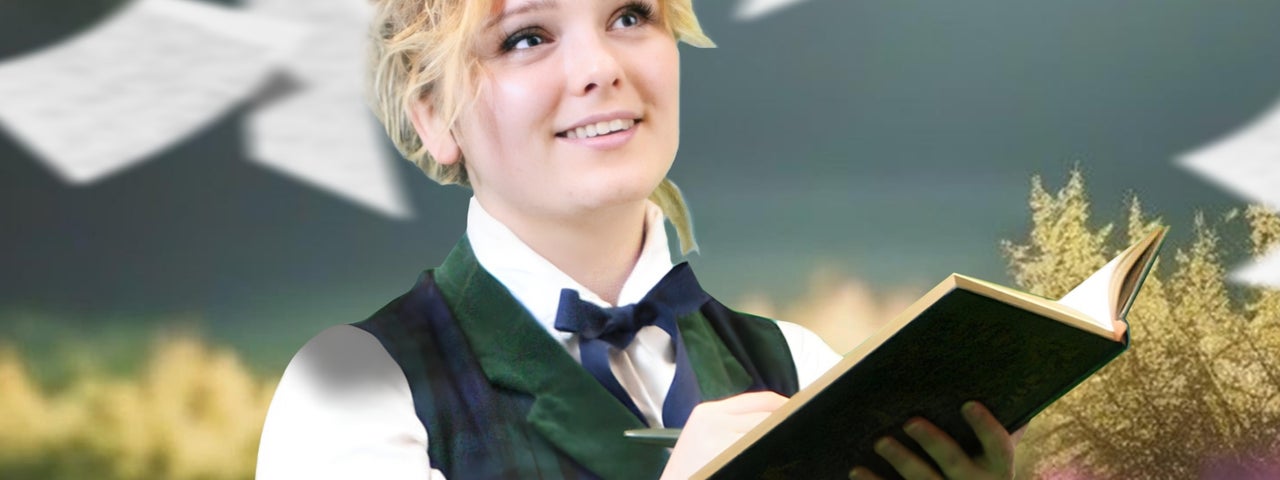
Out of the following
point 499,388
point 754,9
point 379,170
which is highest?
point 754,9

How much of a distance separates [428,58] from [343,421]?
0.37 m

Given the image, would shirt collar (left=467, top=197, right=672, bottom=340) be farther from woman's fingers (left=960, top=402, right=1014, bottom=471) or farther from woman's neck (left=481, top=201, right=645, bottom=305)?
woman's fingers (left=960, top=402, right=1014, bottom=471)

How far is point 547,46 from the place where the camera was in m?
1.42

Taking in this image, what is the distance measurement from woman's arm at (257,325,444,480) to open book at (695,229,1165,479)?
411 millimetres

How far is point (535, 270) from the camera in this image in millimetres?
1423

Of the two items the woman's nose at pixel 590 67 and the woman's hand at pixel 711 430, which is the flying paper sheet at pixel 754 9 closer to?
the woman's nose at pixel 590 67

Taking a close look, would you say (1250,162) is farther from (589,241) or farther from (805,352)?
(589,241)

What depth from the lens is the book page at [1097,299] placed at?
975 mm

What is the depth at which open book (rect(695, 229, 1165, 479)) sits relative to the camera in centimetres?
92

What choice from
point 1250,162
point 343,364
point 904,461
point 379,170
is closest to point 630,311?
point 343,364

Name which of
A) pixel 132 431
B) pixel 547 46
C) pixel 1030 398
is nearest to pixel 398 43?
pixel 547 46

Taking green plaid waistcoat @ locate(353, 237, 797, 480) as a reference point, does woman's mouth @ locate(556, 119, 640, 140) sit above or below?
above

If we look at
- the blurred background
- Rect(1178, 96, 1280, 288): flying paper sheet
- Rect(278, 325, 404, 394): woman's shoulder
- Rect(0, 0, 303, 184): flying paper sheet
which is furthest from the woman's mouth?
Rect(1178, 96, 1280, 288): flying paper sheet

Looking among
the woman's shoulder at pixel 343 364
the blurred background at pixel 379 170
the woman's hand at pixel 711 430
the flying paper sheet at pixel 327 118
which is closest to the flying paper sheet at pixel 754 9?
the blurred background at pixel 379 170
